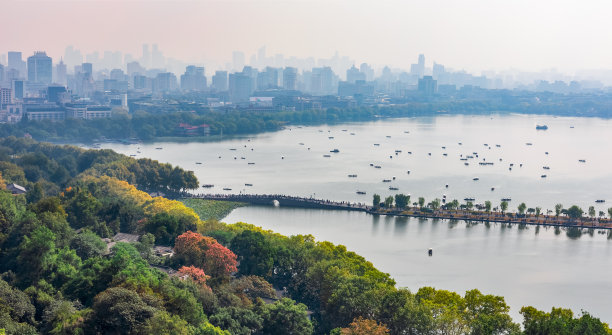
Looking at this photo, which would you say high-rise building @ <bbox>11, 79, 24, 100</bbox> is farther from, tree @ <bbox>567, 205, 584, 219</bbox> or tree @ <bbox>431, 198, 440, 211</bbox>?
tree @ <bbox>567, 205, 584, 219</bbox>

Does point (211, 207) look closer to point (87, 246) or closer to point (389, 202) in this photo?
point (389, 202)

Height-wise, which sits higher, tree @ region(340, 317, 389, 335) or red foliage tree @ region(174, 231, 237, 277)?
red foliage tree @ region(174, 231, 237, 277)

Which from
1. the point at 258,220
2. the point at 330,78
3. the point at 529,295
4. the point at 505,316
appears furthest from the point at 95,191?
the point at 330,78

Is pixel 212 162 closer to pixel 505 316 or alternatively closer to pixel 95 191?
pixel 95 191

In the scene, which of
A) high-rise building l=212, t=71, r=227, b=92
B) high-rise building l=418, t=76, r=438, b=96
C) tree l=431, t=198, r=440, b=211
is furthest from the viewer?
high-rise building l=212, t=71, r=227, b=92

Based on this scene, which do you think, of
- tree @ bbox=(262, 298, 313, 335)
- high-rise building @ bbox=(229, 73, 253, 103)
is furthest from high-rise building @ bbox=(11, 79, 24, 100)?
tree @ bbox=(262, 298, 313, 335)

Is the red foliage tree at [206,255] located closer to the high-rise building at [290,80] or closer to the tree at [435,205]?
the tree at [435,205]

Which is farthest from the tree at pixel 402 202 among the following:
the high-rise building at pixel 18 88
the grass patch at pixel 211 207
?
the high-rise building at pixel 18 88
